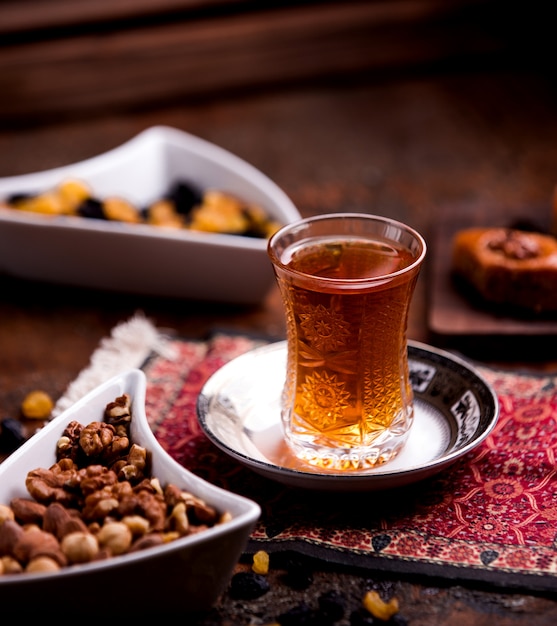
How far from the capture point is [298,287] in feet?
3.87

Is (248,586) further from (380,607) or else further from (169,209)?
(169,209)

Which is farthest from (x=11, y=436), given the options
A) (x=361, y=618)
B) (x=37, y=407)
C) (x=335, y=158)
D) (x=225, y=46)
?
(x=225, y=46)

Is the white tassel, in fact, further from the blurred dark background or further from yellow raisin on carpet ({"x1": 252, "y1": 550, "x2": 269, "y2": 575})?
the blurred dark background

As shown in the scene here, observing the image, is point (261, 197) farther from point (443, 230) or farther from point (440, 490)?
point (440, 490)

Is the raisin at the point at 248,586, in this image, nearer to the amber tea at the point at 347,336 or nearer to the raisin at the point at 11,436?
the amber tea at the point at 347,336

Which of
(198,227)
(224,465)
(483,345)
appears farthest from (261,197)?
(224,465)

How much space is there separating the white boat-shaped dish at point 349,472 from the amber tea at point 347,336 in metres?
0.04

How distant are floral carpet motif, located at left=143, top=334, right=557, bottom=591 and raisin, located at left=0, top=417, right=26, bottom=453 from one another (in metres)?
0.21

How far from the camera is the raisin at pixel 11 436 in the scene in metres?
1.43

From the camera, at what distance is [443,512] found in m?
1.20

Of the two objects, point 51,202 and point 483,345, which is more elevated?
point 51,202

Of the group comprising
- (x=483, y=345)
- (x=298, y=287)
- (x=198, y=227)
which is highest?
(x=298, y=287)

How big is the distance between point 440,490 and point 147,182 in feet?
4.12

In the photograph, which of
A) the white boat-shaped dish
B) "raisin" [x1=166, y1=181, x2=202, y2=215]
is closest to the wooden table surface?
the white boat-shaped dish
